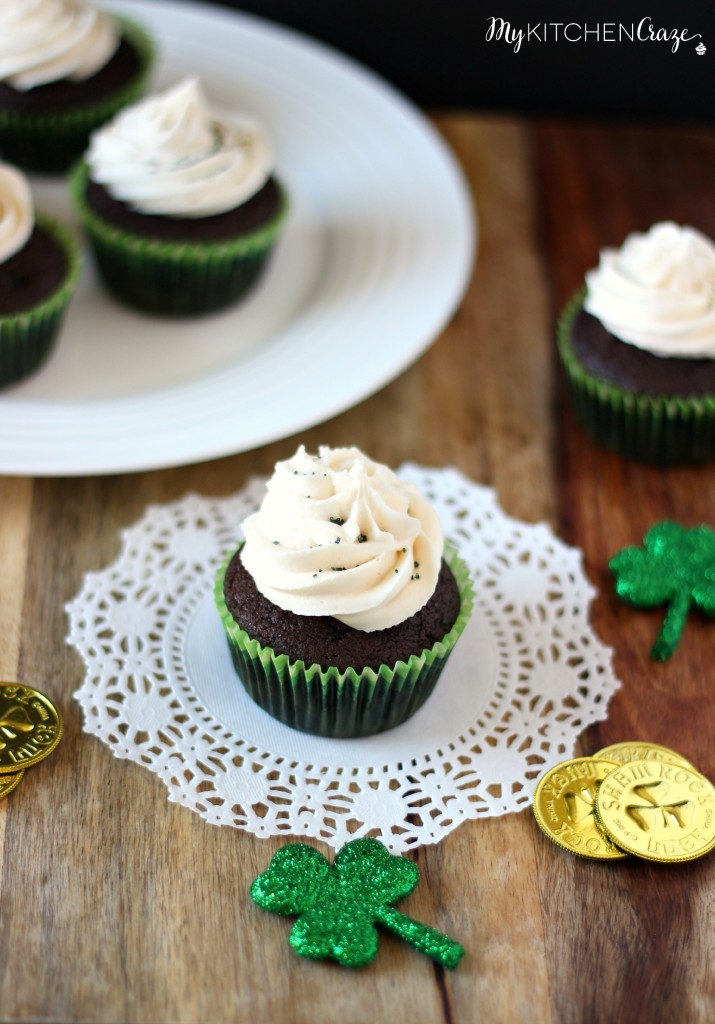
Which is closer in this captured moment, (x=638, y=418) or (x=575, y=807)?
(x=575, y=807)

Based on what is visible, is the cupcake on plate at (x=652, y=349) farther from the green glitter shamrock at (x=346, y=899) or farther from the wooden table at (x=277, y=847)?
the green glitter shamrock at (x=346, y=899)

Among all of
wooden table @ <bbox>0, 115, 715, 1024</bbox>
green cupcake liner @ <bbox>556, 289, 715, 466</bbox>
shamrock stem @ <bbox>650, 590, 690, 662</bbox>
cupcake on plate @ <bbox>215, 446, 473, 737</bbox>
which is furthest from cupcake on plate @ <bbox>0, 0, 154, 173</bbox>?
shamrock stem @ <bbox>650, 590, 690, 662</bbox>

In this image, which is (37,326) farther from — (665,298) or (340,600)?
(665,298)

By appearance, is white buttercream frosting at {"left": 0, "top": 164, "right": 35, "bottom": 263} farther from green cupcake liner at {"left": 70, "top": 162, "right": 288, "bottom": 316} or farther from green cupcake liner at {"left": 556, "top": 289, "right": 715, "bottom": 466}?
green cupcake liner at {"left": 556, "top": 289, "right": 715, "bottom": 466}

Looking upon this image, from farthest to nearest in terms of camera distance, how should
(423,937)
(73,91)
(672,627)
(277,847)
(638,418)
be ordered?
(73,91) < (638,418) < (672,627) < (277,847) < (423,937)

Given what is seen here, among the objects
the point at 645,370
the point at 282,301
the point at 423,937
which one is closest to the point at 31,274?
the point at 282,301
